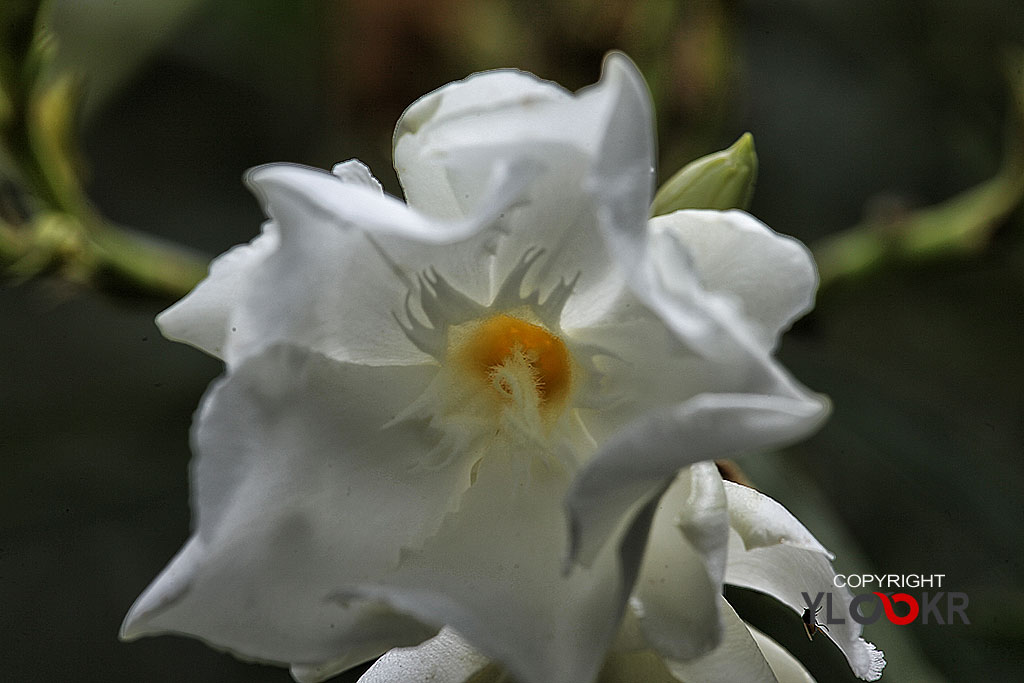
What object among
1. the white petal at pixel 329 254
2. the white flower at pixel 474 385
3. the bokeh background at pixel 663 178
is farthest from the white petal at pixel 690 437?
the bokeh background at pixel 663 178

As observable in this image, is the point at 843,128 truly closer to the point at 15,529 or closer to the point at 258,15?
the point at 258,15

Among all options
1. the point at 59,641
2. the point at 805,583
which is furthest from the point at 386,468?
the point at 59,641

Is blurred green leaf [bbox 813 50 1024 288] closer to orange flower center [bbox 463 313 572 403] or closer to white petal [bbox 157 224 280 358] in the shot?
orange flower center [bbox 463 313 572 403]

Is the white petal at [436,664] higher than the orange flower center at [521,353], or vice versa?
the orange flower center at [521,353]

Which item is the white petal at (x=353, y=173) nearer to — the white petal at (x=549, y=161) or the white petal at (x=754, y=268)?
the white petal at (x=549, y=161)

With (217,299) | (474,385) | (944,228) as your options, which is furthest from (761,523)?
(944,228)
